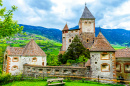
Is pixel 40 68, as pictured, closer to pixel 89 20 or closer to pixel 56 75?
pixel 56 75

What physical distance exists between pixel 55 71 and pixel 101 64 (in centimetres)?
770

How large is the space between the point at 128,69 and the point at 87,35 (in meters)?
26.3

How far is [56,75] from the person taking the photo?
1744 cm

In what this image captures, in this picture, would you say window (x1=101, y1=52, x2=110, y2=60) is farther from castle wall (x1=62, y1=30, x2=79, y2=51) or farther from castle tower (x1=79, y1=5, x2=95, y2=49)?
castle wall (x1=62, y1=30, x2=79, y2=51)

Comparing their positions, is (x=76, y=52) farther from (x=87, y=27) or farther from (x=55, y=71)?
(x=55, y=71)

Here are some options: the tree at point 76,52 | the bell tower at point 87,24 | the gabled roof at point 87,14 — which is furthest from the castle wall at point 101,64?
the gabled roof at point 87,14

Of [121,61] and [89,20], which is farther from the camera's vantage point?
[89,20]

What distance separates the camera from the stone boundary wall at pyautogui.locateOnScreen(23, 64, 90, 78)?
17.0m

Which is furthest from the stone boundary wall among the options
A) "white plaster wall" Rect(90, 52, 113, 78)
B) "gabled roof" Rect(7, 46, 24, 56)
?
"gabled roof" Rect(7, 46, 24, 56)

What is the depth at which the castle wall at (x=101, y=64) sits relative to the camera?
56.1 ft

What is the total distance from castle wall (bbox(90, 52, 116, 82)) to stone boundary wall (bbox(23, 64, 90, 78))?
1.43 m

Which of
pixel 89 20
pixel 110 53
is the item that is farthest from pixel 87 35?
pixel 110 53

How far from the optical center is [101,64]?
Answer: 1734 centimetres

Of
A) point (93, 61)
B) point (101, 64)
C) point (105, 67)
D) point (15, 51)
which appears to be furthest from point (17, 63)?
Answer: point (105, 67)
